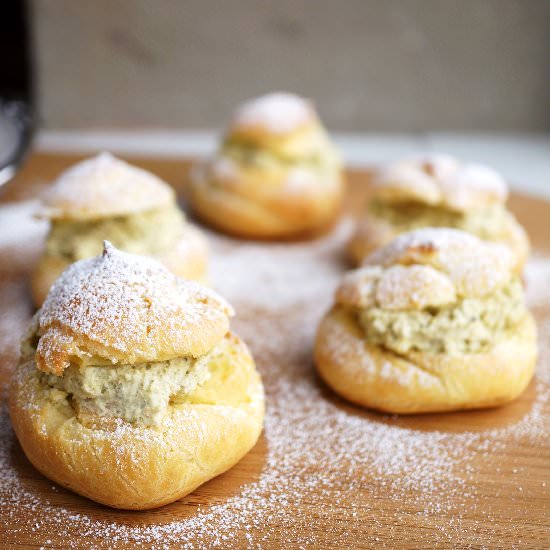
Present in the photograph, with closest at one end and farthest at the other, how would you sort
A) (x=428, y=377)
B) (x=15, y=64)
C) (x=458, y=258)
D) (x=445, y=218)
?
(x=428, y=377) < (x=458, y=258) < (x=445, y=218) < (x=15, y=64)

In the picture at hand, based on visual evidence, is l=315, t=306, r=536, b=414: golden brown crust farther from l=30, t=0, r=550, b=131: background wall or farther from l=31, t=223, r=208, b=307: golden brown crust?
l=30, t=0, r=550, b=131: background wall

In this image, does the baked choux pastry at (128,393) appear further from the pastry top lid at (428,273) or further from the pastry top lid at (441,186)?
the pastry top lid at (441,186)

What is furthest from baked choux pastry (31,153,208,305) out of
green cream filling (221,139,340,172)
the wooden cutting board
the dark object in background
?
the dark object in background

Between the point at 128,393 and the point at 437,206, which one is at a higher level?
the point at 128,393

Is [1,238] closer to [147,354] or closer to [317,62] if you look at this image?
[147,354]

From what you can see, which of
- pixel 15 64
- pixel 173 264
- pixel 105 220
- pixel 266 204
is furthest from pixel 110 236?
pixel 15 64

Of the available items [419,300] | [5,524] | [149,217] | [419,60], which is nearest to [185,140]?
[419,60]

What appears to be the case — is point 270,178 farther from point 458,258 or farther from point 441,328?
point 441,328

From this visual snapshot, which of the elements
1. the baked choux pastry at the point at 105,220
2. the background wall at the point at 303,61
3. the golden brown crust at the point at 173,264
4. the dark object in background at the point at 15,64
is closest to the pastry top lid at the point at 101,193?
the baked choux pastry at the point at 105,220

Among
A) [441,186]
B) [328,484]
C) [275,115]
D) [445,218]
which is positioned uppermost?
[275,115]
